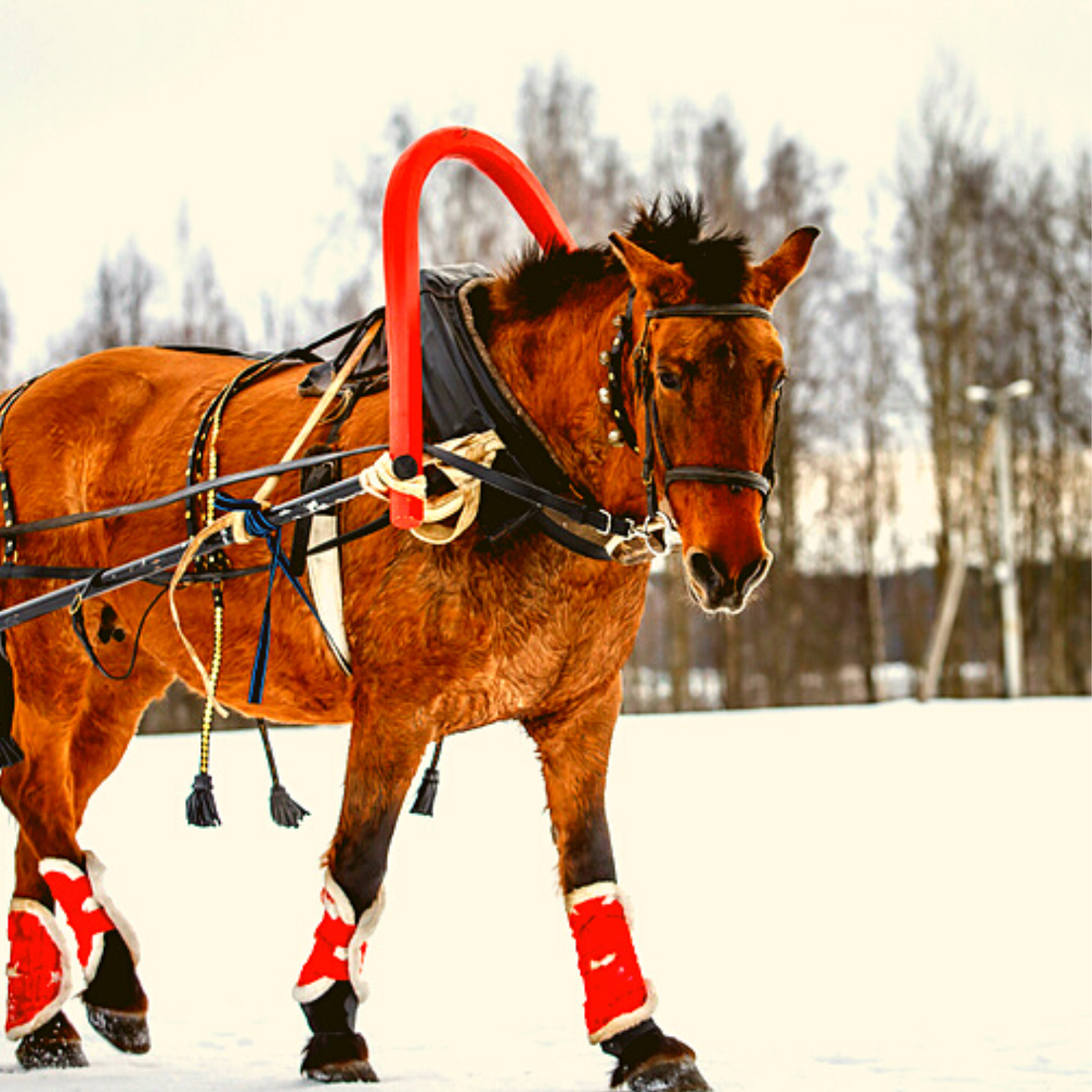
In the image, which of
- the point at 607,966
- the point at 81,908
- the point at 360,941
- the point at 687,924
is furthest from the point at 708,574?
the point at 687,924

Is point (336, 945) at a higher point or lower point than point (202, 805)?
lower

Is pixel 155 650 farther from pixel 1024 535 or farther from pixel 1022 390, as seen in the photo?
pixel 1024 535

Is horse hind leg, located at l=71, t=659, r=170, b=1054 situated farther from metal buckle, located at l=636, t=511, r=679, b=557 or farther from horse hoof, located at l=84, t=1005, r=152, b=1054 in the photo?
metal buckle, located at l=636, t=511, r=679, b=557

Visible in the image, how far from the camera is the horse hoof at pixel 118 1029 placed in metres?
4.45

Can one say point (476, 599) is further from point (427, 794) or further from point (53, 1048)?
point (53, 1048)

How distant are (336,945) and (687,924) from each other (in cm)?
289

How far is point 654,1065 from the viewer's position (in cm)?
369

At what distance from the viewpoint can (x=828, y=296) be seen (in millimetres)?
22250

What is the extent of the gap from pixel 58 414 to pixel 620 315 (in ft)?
7.41

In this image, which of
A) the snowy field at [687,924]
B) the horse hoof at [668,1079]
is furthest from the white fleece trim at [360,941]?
the horse hoof at [668,1079]

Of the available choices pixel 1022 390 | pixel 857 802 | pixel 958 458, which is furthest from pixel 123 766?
pixel 958 458

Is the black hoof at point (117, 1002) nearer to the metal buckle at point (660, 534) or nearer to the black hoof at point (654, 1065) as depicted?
the black hoof at point (654, 1065)

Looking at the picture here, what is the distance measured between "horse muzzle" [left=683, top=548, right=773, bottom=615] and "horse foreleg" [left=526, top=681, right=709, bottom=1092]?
90 centimetres

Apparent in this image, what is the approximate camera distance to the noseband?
3.10 meters
